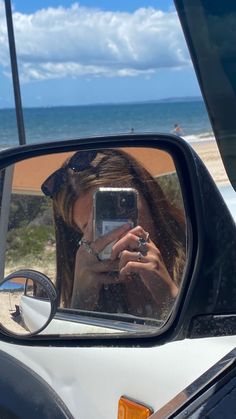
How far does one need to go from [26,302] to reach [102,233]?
10.9 inches

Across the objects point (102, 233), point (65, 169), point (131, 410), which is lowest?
point (131, 410)

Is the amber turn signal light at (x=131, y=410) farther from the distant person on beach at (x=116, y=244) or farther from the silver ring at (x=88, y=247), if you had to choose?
the silver ring at (x=88, y=247)

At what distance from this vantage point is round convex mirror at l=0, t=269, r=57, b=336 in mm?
1898

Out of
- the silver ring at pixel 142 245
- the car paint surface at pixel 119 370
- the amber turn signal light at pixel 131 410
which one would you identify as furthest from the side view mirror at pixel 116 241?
the amber turn signal light at pixel 131 410

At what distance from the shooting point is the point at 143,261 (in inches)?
69.4

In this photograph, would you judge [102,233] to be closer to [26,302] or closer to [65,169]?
[65,169]

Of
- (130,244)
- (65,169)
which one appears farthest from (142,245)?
(65,169)

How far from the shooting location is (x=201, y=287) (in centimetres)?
155

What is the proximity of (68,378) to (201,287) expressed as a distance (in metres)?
0.71

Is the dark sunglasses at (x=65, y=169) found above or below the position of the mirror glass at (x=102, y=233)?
above

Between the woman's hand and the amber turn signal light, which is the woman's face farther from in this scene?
the amber turn signal light

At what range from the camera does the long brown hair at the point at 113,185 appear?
5.54 feet

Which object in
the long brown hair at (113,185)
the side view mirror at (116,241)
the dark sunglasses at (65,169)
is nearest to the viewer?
the side view mirror at (116,241)

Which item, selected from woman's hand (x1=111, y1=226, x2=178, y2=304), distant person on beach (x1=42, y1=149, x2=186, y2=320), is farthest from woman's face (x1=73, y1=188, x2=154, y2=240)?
woman's hand (x1=111, y1=226, x2=178, y2=304)
